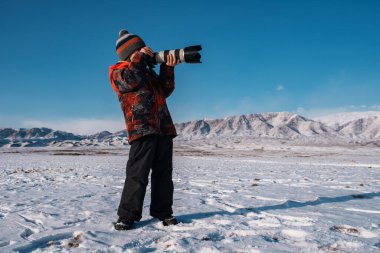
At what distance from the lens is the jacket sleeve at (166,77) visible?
316 centimetres

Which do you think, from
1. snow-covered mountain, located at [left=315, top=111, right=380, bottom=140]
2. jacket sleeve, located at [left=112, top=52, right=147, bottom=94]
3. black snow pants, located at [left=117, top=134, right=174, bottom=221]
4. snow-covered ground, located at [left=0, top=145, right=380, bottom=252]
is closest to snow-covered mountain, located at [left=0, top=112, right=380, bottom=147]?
snow-covered mountain, located at [left=315, top=111, right=380, bottom=140]

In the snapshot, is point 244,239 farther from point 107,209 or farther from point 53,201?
point 53,201

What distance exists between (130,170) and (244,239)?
1.11 m

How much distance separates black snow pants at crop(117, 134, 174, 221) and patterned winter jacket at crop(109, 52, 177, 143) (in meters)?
0.08

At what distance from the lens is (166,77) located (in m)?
3.18

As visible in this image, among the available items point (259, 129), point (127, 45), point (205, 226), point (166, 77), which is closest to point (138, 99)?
point (166, 77)

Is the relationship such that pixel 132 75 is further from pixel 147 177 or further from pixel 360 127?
pixel 360 127

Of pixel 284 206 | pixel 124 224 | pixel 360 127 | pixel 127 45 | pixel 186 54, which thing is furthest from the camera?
pixel 360 127

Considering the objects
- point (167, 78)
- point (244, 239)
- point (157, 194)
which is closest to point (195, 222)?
point (157, 194)

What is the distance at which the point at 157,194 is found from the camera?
307 centimetres

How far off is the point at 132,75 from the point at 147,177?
88cm

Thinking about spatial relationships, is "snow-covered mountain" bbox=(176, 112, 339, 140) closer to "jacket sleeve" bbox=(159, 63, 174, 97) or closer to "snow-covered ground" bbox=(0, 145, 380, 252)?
"snow-covered ground" bbox=(0, 145, 380, 252)

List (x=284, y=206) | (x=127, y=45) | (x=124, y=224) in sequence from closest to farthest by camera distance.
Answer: (x=124, y=224)
(x=127, y=45)
(x=284, y=206)

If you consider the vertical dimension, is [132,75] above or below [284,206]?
above
